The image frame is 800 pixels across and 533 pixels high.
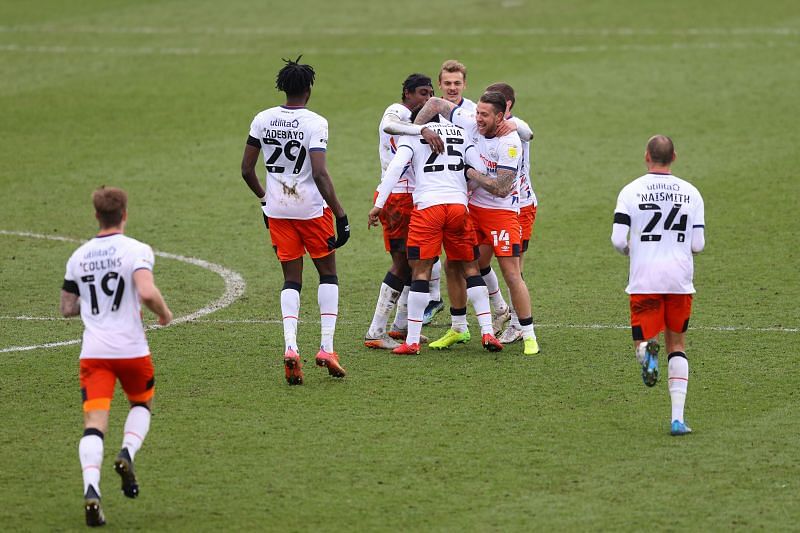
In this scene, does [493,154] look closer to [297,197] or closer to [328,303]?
[297,197]

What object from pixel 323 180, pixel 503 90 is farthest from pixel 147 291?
pixel 503 90

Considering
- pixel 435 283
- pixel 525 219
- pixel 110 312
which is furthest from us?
pixel 435 283

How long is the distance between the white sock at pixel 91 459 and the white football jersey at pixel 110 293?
481mm

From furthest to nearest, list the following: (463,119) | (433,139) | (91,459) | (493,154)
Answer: (463,119), (493,154), (433,139), (91,459)

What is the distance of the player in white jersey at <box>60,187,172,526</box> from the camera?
289 inches

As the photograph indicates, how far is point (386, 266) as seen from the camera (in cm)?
1437

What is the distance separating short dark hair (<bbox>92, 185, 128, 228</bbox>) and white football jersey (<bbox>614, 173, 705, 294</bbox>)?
3.22 meters

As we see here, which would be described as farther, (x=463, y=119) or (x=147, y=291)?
(x=463, y=119)

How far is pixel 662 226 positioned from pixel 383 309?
328 centimetres

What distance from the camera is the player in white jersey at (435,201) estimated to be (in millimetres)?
10602

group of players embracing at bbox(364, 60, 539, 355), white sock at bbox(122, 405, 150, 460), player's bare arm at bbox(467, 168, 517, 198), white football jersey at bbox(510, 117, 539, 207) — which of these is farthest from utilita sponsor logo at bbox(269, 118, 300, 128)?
white sock at bbox(122, 405, 150, 460)

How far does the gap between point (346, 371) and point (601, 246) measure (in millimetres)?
5513

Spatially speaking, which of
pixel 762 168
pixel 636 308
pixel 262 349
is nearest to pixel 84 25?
pixel 762 168

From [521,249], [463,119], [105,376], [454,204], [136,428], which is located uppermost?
[463,119]
